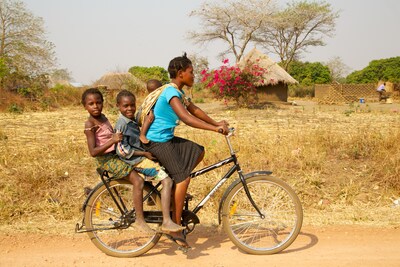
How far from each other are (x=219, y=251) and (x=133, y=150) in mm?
1259

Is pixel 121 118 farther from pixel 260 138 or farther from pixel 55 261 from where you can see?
pixel 260 138

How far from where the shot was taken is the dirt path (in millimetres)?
3529

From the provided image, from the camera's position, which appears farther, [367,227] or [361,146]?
[361,146]

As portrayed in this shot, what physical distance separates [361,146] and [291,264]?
3.81 meters

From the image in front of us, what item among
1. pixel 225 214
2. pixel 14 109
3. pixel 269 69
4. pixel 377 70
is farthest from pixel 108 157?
pixel 377 70

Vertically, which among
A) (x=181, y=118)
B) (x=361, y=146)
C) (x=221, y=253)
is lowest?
(x=221, y=253)

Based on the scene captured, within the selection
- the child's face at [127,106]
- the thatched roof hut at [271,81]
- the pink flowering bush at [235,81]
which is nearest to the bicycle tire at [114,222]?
the child's face at [127,106]

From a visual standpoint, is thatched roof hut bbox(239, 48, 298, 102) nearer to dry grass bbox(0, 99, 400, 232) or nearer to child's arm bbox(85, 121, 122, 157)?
dry grass bbox(0, 99, 400, 232)

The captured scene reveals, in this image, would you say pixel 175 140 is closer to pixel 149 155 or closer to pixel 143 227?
pixel 149 155

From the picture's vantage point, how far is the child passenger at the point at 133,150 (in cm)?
352

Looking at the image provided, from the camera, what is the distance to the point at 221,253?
12.3 feet

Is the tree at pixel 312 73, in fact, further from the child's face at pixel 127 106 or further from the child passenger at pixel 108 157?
the child passenger at pixel 108 157

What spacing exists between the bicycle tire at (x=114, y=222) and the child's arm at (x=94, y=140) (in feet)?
1.24

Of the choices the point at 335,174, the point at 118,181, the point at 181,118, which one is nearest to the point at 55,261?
the point at 118,181
